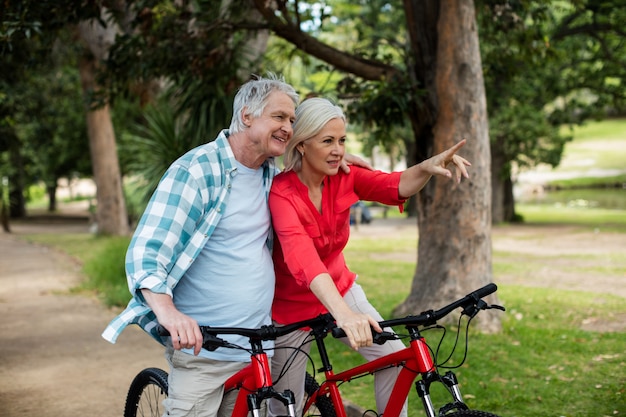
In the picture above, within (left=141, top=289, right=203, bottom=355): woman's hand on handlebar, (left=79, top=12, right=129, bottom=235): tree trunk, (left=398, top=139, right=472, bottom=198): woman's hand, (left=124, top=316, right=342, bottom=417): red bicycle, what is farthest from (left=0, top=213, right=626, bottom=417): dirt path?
(left=79, top=12, right=129, bottom=235): tree trunk

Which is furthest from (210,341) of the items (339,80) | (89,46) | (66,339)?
(89,46)

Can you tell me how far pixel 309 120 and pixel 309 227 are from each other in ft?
1.47

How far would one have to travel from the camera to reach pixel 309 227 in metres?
3.20

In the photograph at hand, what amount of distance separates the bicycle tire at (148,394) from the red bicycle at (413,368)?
2.41 ft

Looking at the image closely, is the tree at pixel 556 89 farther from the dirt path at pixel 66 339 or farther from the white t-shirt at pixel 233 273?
the white t-shirt at pixel 233 273

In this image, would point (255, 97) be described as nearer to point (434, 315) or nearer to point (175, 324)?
point (175, 324)

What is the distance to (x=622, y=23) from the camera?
18.3 metres

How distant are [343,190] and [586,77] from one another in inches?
830

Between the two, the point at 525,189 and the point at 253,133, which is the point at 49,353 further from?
the point at 525,189

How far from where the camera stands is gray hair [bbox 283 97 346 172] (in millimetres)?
3123

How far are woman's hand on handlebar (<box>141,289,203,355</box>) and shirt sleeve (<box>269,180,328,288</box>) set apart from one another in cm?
47

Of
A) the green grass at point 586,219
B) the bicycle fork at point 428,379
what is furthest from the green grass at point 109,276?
the green grass at point 586,219

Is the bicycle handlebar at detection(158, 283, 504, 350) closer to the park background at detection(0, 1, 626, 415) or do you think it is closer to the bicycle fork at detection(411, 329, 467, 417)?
the bicycle fork at detection(411, 329, 467, 417)

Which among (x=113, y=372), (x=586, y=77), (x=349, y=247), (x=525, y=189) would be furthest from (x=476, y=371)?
(x=525, y=189)
